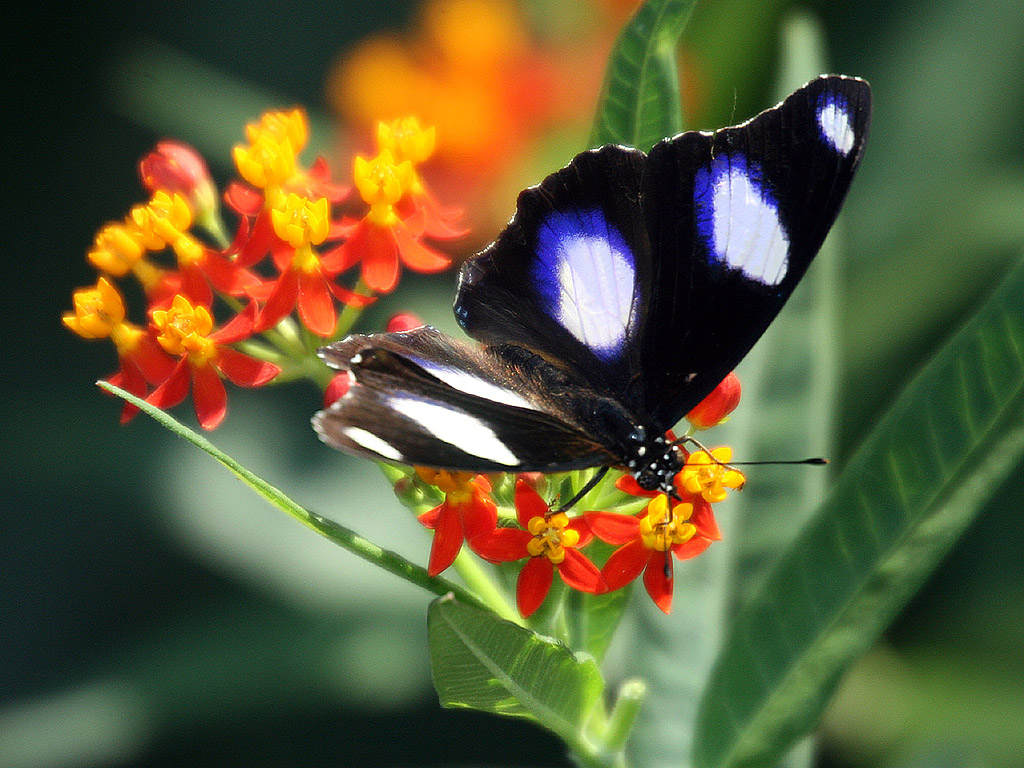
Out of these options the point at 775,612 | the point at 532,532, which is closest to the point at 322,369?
→ the point at 532,532

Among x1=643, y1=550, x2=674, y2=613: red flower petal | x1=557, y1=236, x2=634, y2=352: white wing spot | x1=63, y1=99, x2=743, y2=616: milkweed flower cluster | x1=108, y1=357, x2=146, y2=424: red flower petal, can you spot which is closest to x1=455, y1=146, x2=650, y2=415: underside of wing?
x1=557, y1=236, x2=634, y2=352: white wing spot

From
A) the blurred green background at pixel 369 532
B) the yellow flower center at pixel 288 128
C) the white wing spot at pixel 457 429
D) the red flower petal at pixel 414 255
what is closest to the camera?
the white wing spot at pixel 457 429

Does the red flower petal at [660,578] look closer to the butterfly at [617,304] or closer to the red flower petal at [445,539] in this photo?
the butterfly at [617,304]

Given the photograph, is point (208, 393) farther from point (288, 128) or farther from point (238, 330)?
point (288, 128)

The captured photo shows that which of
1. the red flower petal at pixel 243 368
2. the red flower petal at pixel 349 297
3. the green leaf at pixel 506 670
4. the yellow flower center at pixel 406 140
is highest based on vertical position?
the yellow flower center at pixel 406 140

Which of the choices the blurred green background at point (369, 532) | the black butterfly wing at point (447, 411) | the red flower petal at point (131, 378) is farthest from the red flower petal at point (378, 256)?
the blurred green background at point (369, 532)

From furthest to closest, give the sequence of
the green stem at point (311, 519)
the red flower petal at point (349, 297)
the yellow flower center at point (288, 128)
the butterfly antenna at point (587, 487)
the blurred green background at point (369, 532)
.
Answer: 1. the blurred green background at point (369, 532)
2. the yellow flower center at point (288, 128)
3. the red flower petal at point (349, 297)
4. the butterfly antenna at point (587, 487)
5. the green stem at point (311, 519)

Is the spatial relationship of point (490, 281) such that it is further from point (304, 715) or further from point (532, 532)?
point (304, 715)
